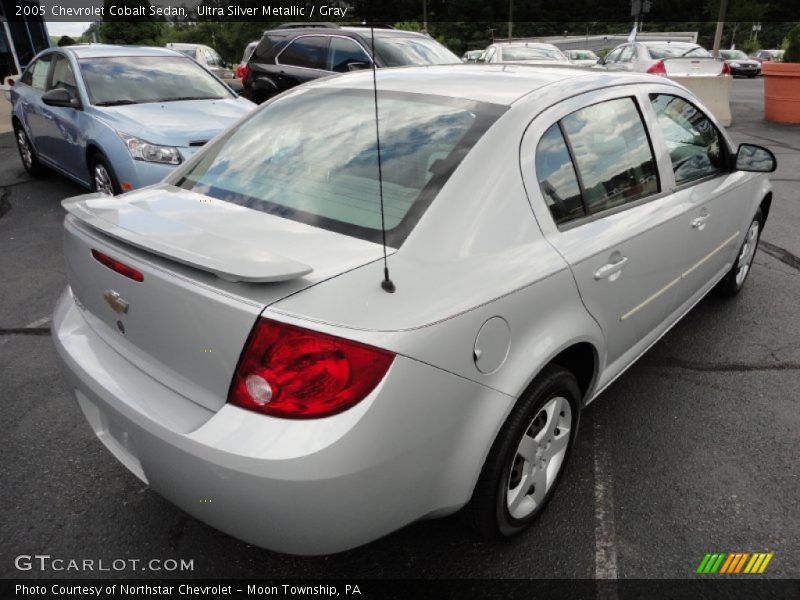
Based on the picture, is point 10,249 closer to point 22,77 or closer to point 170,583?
point 22,77

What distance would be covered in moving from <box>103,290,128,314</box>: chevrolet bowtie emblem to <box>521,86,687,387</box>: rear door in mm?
1346

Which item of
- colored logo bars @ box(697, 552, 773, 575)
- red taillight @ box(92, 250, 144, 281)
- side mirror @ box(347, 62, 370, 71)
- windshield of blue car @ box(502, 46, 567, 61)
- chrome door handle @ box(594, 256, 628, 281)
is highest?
red taillight @ box(92, 250, 144, 281)

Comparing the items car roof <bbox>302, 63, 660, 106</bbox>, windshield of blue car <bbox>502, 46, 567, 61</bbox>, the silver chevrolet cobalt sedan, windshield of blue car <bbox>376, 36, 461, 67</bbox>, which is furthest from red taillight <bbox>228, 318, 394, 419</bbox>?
windshield of blue car <bbox>502, 46, 567, 61</bbox>

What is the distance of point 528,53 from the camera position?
13.6m

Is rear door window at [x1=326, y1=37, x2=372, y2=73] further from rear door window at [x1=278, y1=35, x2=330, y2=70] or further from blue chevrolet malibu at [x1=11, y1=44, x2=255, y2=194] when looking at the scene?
blue chevrolet malibu at [x1=11, y1=44, x2=255, y2=194]

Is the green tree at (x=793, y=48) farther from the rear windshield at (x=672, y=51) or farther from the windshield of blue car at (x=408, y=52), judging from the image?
the windshield of blue car at (x=408, y=52)

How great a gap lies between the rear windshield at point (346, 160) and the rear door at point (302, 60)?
707 cm

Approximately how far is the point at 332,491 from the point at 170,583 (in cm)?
94

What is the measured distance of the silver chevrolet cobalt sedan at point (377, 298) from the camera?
1570mm

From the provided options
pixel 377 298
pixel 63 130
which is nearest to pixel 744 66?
pixel 63 130

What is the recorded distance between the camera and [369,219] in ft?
6.41

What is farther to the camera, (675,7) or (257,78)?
(675,7)

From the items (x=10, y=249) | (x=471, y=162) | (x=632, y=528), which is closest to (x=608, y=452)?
(x=632, y=528)

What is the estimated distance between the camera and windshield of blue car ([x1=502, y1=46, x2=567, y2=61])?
13.4 m
